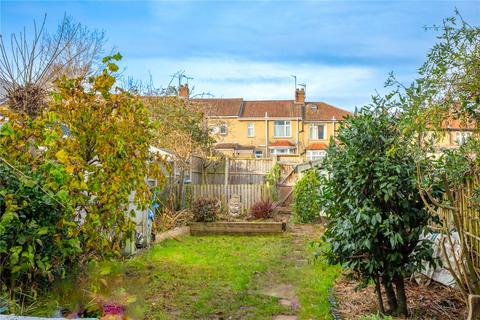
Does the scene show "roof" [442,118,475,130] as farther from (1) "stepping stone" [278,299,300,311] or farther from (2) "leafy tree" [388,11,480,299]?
(1) "stepping stone" [278,299,300,311]

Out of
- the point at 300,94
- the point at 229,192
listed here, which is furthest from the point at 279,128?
the point at 229,192

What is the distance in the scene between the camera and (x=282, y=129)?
36.4 m

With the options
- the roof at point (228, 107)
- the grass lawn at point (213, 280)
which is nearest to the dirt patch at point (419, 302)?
the grass lawn at point (213, 280)

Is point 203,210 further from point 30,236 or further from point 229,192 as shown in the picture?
point 30,236

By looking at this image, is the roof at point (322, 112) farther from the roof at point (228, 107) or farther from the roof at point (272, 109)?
the roof at point (228, 107)

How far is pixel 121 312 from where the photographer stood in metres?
4.20

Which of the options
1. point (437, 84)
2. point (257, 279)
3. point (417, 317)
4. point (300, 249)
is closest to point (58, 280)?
point (257, 279)

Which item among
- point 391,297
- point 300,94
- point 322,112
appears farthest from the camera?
point 300,94

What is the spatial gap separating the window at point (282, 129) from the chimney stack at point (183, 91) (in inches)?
630

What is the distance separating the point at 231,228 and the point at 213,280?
5171mm

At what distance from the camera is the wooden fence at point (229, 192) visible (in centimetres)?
1424

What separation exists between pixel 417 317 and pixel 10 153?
4876 mm

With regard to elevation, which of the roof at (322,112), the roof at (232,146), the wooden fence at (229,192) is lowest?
the wooden fence at (229,192)

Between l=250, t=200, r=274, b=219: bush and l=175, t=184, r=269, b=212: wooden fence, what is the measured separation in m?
Answer: 1.00
